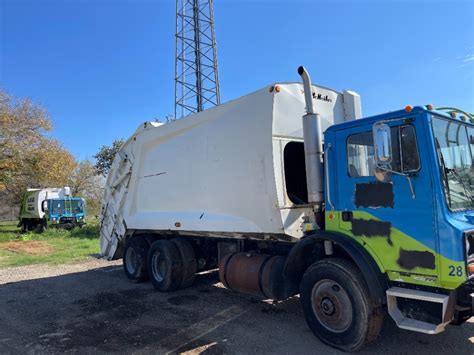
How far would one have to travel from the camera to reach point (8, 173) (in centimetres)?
2317

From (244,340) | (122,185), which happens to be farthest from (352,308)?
(122,185)

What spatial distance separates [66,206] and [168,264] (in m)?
20.0

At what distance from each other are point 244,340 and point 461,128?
370cm

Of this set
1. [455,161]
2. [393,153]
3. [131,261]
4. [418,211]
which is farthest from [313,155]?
[131,261]

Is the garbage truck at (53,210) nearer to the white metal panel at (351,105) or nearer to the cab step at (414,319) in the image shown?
the white metal panel at (351,105)

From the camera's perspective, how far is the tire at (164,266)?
7797 mm

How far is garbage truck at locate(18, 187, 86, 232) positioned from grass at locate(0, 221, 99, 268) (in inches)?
40.8

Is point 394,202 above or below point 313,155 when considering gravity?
below

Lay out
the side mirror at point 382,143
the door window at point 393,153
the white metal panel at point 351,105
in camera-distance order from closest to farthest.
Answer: the side mirror at point 382,143 < the door window at point 393,153 < the white metal panel at point 351,105

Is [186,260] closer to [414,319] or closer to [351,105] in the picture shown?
[351,105]

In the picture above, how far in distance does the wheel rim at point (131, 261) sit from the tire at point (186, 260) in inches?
61.0

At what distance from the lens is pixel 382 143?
401 cm

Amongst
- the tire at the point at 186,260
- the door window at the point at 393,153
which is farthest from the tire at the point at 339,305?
the tire at the point at 186,260

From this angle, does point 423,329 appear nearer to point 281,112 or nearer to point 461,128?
point 461,128
